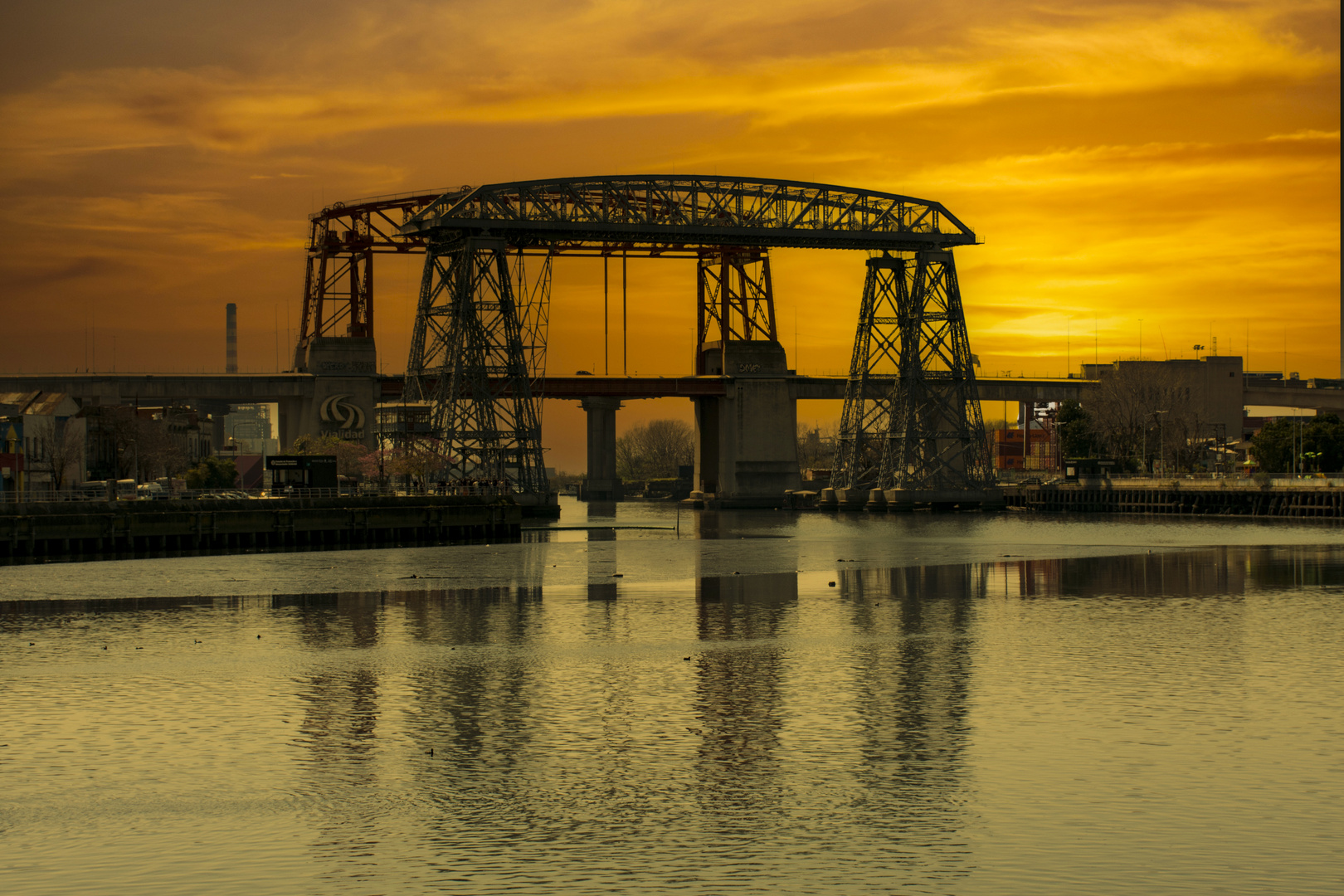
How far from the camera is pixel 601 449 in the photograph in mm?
176750

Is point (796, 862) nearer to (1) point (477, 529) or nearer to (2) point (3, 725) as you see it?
(2) point (3, 725)

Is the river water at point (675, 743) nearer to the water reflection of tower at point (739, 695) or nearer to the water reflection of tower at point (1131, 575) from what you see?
the water reflection of tower at point (739, 695)

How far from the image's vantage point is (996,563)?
56.1 meters

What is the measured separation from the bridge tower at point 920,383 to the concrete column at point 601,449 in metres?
57.2

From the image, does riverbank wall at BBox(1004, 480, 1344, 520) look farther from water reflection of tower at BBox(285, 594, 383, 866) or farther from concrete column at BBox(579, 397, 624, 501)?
water reflection of tower at BBox(285, 594, 383, 866)

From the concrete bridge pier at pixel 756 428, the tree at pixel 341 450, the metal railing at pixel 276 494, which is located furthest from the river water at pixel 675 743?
the concrete bridge pier at pixel 756 428

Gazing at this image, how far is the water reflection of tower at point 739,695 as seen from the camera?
17969 millimetres

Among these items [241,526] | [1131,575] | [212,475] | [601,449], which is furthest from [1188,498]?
[212,475]

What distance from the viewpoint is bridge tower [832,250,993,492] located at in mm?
112625

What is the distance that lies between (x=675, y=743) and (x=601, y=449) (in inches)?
6164

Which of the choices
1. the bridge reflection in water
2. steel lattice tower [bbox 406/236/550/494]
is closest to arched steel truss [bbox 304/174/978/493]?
steel lattice tower [bbox 406/236/550/494]

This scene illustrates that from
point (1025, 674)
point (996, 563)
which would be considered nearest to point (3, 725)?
point (1025, 674)

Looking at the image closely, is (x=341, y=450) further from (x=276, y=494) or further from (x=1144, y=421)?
(x=1144, y=421)

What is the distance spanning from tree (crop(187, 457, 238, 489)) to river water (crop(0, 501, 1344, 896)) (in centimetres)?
10112
